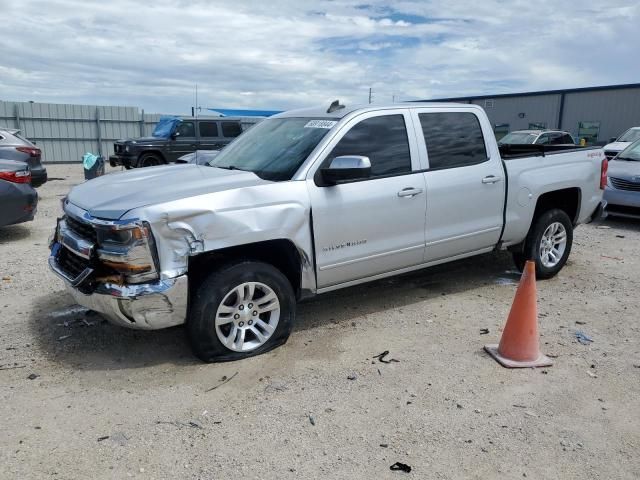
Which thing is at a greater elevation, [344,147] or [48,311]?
[344,147]

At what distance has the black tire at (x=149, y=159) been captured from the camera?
17047 millimetres

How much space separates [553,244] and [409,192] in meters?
2.48

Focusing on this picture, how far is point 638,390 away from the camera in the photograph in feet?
12.0

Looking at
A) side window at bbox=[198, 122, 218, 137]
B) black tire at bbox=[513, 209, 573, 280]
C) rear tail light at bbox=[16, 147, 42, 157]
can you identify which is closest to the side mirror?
black tire at bbox=[513, 209, 573, 280]

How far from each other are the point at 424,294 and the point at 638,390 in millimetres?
2264

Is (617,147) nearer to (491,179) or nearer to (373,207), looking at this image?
(491,179)

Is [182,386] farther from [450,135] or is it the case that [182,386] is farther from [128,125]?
[128,125]

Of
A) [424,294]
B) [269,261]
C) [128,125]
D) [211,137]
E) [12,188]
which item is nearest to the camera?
[269,261]

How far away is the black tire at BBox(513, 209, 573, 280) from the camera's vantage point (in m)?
5.83

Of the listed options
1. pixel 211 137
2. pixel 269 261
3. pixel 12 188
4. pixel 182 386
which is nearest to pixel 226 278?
pixel 269 261

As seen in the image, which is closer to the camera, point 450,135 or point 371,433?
point 371,433

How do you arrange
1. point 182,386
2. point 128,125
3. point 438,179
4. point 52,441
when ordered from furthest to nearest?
1. point 128,125
2. point 438,179
3. point 182,386
4. point 52,441

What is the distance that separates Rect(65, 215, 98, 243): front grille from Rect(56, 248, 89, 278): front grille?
0.17m

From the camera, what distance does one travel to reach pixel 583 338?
4496 millimetres
